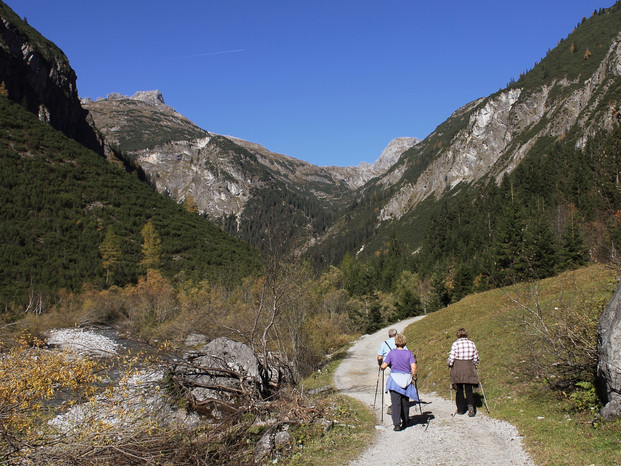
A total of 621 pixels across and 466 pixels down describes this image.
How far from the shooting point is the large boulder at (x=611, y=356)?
688 centimetres

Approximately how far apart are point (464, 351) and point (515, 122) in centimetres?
19372

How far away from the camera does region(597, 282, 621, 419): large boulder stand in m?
6.88

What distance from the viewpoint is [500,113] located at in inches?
7303

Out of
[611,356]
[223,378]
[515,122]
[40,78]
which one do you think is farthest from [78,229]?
[515,122]

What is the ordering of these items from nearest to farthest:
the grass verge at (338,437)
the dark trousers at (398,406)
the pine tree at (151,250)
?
the grass verge at (338,437), the dark trousers at (398,406), the pine tree at (151,250)

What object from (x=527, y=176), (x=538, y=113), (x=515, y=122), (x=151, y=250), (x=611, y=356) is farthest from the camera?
(x=515, y=122)

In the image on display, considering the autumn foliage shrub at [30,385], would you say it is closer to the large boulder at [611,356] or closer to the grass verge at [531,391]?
the grass verge at [531,391]

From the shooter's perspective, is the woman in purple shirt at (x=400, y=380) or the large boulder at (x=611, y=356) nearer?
the large boulder at (x=611, y=356)

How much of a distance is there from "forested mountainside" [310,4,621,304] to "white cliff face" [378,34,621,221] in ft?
1.51

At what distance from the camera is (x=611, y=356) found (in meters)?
6.96

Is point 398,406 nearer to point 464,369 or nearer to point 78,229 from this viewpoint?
point 464,369

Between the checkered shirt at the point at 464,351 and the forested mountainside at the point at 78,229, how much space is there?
163ft

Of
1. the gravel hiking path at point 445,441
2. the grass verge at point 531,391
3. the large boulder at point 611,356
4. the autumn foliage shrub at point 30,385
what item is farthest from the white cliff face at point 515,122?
the autumn foliage shrub at point 30,385

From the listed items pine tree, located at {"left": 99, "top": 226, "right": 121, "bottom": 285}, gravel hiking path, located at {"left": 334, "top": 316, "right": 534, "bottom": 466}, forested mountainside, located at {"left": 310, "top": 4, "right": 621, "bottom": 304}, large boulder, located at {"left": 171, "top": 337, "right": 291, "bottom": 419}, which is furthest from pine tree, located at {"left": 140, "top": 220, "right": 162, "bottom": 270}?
gravel hiking path, located at {"left": 334, "top": 316, "right": 534, "bottom": 466}
